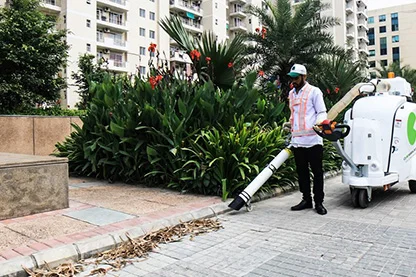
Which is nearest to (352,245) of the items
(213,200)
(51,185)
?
(213,200)

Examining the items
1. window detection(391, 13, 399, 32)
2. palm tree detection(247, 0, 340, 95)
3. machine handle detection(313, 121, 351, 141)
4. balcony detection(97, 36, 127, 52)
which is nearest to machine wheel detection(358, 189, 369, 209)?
machine handle detection(313, 121, 351, 141)

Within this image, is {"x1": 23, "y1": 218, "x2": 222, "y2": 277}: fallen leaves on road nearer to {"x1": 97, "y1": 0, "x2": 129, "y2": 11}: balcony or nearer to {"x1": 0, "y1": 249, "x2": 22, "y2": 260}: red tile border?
{"x1": 0, "y1": 249, "x2": 22, "y2": 260}: red tile border

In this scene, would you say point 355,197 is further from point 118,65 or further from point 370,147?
point 118,65

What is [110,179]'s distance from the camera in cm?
714

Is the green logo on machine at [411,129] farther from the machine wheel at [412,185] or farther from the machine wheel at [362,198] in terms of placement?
the machine wheel at [362,198]

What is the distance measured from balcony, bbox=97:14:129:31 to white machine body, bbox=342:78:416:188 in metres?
39.1

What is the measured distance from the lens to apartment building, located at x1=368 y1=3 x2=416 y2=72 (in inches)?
3027

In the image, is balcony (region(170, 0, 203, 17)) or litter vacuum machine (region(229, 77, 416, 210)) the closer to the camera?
litter vacuum machine (region(229, 77, 416, 210))

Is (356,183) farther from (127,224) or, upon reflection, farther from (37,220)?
(37,220)

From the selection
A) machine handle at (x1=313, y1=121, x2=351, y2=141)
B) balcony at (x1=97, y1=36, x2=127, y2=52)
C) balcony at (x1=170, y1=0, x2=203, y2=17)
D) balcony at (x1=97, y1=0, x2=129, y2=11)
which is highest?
balcony at (x1=170, y1=0, x2=203, y2=17)

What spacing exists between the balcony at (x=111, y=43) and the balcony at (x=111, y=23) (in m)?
1.36

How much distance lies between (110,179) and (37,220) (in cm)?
280

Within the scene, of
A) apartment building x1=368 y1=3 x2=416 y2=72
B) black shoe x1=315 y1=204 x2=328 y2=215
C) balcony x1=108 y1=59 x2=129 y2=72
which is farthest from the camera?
apartment building x1=368 y1=3 x2=416 y2=72

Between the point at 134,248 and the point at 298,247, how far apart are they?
1.57 metres
